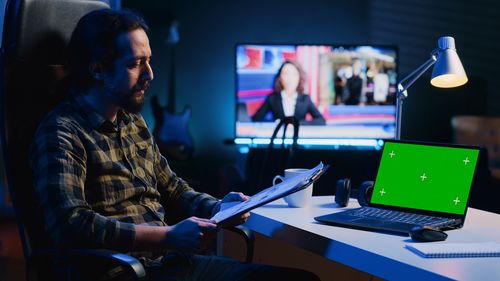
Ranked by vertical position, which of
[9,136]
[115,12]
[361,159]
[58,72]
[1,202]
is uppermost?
[115,12]

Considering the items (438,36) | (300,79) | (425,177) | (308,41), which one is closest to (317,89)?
(300,79)

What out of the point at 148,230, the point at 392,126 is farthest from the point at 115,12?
the point at 392,126

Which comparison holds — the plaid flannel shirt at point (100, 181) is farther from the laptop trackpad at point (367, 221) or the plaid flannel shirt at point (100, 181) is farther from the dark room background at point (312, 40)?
the dark room background at point (312, 40)

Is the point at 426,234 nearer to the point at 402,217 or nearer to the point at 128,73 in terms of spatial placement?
the point at 402,217

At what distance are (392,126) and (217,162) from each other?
1.29m

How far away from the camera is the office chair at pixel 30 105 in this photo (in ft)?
6.09

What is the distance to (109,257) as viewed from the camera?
1.67 m

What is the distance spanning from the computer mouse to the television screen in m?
3.06

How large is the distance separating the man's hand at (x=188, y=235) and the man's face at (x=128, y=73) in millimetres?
378

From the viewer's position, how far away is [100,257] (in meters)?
1.69

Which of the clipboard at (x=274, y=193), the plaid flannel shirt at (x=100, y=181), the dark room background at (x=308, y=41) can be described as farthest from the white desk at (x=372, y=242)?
the dark room background at (x=308, y=41)

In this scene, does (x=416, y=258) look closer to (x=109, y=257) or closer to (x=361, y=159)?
(x=109, y=257)

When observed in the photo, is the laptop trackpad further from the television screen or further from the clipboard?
the television screen

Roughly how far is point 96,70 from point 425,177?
0.93m
